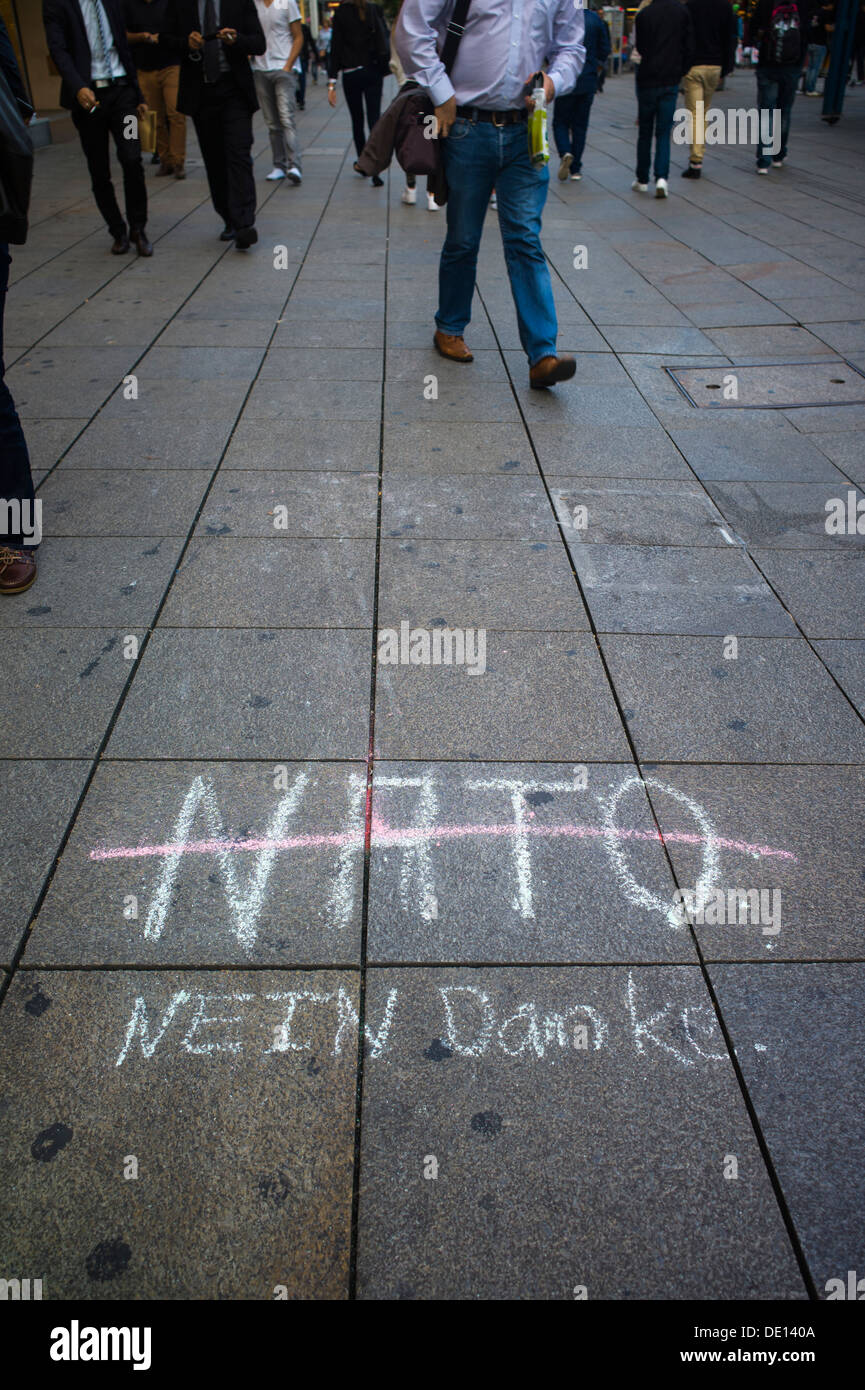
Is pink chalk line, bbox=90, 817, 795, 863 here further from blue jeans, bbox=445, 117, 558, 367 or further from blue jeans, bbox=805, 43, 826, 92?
blue jeans, bbox=805, 43, 826, 92

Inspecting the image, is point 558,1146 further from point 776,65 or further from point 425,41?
point 776,65

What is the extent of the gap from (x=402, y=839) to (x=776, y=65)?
13245 millimetres

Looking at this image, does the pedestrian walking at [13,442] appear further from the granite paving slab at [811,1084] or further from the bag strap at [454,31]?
the granite paving slab at [811,1084]

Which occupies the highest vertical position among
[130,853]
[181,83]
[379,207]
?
[181,83]

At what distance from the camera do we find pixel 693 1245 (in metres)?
1.81

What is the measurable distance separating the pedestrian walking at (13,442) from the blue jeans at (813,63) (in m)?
24.9

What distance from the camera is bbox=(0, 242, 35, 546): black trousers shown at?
12.4ft

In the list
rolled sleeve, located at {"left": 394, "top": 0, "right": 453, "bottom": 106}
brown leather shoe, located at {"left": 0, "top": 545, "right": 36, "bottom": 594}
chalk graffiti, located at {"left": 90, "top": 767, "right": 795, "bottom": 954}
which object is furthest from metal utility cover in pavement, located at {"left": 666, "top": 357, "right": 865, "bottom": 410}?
brown leather shoe, located at {"left": 0, "top": 545, "right": 36, "bottom": 594}

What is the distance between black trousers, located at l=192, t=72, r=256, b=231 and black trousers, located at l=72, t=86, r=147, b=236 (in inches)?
21.0

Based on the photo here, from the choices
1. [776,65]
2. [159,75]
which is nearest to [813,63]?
[776,65]

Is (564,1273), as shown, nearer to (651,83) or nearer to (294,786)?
(294,786)

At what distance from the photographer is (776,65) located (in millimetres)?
12234

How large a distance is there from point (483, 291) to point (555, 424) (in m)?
2.83

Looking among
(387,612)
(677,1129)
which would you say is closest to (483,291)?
(387,612)
